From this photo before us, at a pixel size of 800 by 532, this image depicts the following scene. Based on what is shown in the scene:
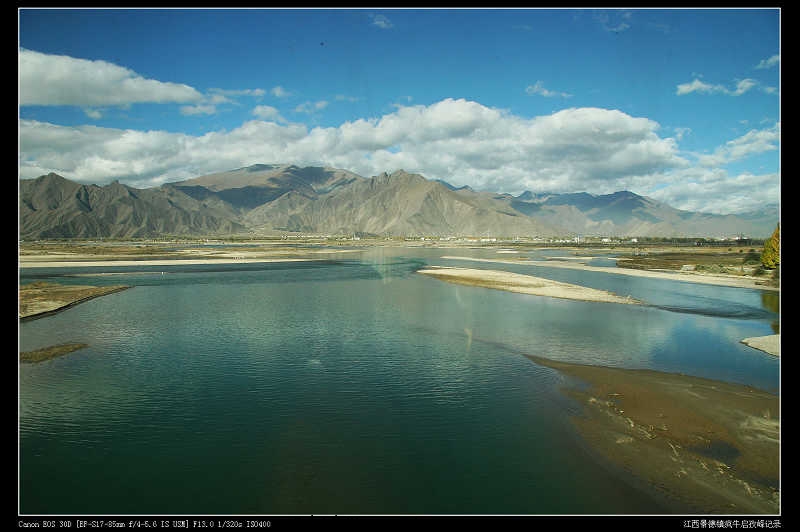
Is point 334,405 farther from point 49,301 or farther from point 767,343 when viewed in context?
point 49,301

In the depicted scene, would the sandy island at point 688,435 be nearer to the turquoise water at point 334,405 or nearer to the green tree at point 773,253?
the turquoise water at point 334,405

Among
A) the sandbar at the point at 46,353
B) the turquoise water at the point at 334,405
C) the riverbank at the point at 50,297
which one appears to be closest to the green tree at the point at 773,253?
the turquoise water at the point at 334,405

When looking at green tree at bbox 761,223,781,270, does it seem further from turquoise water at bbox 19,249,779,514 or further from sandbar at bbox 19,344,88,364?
sandbar at bbox 19,344,88,364

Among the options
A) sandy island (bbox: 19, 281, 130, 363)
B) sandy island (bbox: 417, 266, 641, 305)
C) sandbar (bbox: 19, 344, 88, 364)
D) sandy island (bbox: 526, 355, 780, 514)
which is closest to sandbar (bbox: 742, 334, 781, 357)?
sandy island (bbox: 526, 355, 780, 514)

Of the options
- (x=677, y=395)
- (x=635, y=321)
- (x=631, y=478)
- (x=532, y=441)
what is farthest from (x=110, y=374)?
(x=635, y=321)

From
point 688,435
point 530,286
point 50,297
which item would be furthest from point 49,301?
point 530,286

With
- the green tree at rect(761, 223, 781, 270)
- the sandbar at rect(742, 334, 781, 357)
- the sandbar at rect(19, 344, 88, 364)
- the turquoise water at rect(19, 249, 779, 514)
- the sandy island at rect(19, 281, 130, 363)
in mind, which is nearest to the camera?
the turquoise water at rect(19, 249, 779, 514)
